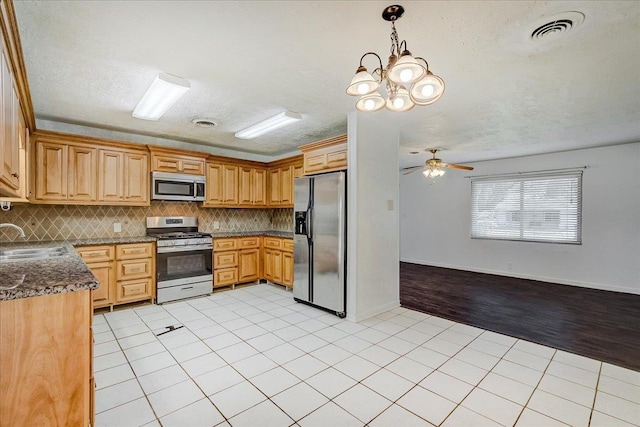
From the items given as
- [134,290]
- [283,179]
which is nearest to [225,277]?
[134,290]

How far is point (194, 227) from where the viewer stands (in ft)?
16.9

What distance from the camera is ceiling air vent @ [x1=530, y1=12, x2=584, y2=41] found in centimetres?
185

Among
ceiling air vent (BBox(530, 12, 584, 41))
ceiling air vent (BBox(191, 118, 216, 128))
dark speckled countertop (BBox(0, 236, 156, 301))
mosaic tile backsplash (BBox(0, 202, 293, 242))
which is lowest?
dark speckled countertop (BBox(0, 236, 156, 301))

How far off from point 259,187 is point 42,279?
13.7 feet

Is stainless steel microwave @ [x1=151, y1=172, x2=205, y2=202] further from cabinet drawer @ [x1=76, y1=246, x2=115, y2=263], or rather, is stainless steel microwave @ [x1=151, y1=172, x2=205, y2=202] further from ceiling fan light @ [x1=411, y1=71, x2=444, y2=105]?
ceiling fan light @ [x1=411, y1=71, x2=444, y2=105]

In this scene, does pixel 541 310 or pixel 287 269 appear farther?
pixel 287 269

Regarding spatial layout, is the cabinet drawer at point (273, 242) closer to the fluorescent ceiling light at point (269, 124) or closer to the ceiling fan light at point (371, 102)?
the fluorescent ceiling light at point (269, 124)

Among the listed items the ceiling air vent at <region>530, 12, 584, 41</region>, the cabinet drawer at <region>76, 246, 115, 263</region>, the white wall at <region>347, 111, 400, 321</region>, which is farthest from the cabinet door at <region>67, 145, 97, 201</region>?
the ceiling air vent at <region>530, 12, 584, 41</region>

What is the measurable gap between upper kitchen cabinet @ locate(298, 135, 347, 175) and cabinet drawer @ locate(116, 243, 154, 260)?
2.47m

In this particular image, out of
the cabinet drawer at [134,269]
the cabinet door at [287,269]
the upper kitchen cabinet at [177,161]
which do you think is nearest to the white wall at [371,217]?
the cabinet door at [287,269]

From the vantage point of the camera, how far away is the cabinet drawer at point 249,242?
17.0 ft

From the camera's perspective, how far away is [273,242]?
17.0ft

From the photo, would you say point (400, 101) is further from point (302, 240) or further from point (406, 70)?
point (302, 240)

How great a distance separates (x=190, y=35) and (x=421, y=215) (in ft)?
22.5
